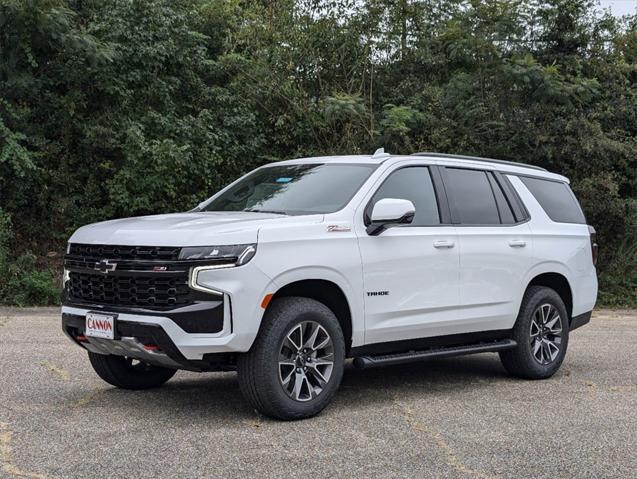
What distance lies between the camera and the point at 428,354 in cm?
706

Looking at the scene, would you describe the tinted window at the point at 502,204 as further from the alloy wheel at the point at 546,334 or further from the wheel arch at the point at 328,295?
the wheel arch at the point at 328,295

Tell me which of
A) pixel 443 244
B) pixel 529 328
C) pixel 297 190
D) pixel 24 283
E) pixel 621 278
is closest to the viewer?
pixel 297 190

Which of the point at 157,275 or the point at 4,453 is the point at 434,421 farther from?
the point at 4,453

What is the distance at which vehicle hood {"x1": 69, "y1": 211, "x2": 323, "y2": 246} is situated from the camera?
579 cm

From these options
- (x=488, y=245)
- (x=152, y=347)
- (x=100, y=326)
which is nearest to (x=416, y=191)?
(x=488, y=245)

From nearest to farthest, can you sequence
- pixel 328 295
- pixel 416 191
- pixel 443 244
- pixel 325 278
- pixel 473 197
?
1. pixel 325 278
2. pixel 328 295
3. pixel 443 244
4. pixel 416 191
5. pixel 473 197

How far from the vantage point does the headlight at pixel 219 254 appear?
5.73 m

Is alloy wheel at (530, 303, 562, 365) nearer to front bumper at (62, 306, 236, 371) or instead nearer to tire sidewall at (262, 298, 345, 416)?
tire sidewall at (262, 298, 345, 416)

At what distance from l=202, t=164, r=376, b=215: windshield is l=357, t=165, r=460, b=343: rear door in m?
0.25

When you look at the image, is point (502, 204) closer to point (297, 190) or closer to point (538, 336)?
point (538, 336)

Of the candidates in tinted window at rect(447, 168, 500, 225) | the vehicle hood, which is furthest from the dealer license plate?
tinted window at rect(447, 168, 500, 225)

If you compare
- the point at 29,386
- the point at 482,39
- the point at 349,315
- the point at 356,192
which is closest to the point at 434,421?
the point at 349,315

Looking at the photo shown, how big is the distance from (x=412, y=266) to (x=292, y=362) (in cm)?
140

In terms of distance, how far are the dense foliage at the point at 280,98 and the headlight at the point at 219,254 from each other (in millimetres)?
10155
